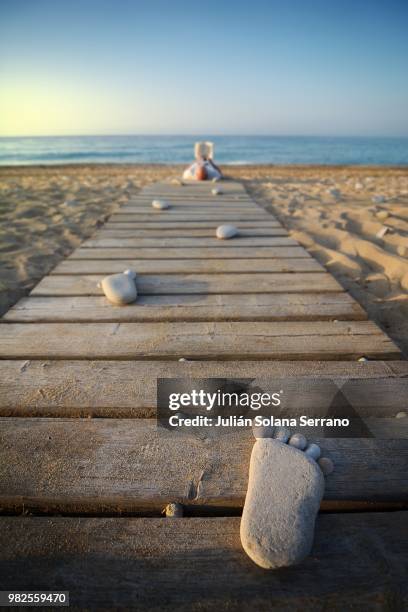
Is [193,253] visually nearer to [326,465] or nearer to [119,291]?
[119,291]

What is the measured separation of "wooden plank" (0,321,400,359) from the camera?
138cm

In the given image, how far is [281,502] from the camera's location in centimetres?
75

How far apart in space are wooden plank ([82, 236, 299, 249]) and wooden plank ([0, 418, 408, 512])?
1929 mm

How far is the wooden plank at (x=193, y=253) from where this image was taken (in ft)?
8.20

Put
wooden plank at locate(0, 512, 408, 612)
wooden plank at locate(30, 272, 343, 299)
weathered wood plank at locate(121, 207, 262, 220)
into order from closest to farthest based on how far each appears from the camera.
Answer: wooden plank at locate(0, 512, 408, 612) < wooden plank at locate(30, 272, 343, 299) < weathered wood plank at locate(121, 207, 262, 220)

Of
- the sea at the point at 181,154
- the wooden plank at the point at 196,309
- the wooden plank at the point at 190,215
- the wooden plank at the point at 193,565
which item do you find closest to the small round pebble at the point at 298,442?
the wooden plank at the point at 193,565

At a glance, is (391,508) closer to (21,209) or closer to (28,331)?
(28,331)

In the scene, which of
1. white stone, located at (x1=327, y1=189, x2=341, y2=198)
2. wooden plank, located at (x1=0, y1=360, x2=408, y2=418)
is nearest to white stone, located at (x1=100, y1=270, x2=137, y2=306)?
wooden plank, located at (x1=0, y1=360, x2=408, y2=418)

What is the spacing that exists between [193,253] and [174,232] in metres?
0.70

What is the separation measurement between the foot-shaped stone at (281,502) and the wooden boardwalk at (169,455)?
0.14 ft

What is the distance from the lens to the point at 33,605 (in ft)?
2.12

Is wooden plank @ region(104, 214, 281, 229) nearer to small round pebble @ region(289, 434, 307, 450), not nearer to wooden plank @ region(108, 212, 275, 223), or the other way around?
wooden plank @ region(108, 212, 275, 223)

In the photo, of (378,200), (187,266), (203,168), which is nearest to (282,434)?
(187,266)

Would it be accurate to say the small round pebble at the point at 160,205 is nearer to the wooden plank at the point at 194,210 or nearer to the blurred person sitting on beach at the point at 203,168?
the wooden plank at the point at 194,210
